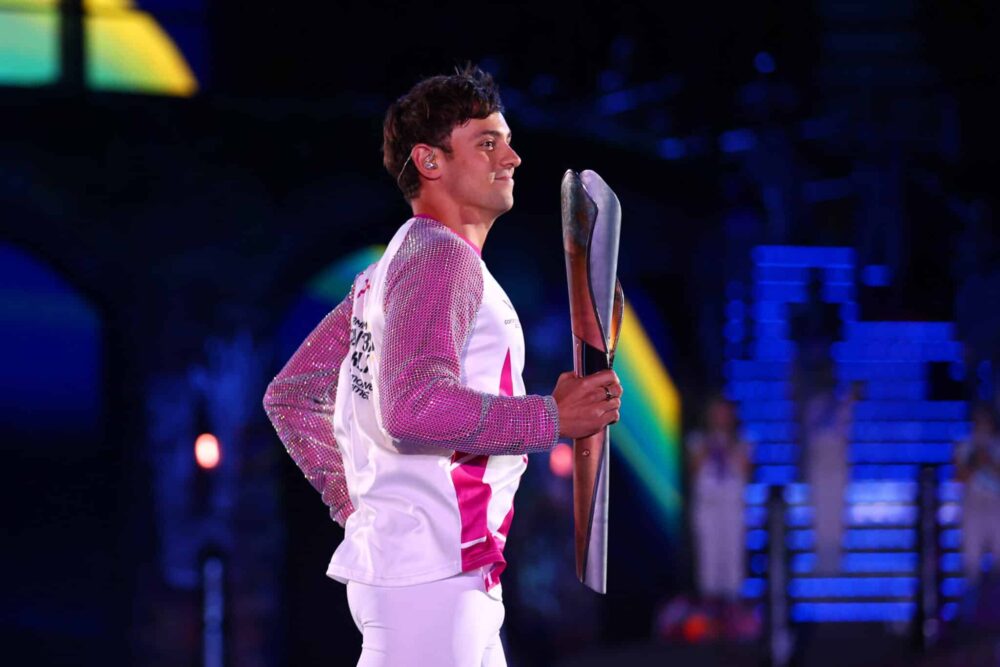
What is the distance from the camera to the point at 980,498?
9.45 meters

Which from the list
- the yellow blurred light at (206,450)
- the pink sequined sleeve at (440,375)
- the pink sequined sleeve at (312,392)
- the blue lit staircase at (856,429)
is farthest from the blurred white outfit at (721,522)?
the pink sequined sleeve at (440,375)

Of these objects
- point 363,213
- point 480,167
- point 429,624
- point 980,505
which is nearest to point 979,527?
point 980,505

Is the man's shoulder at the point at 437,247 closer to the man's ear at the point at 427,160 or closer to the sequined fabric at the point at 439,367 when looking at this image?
the sequined fabric at the point at 439,367

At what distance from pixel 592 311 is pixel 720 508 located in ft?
22.6

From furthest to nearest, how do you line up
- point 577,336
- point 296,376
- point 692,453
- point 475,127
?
point 692,453
point 296,376
point 475,127
point 577,336

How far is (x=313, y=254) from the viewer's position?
8.55 meters

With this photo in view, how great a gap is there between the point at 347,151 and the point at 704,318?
108 inches

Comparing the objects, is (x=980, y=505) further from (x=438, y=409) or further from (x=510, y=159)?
(x=438, y=409)

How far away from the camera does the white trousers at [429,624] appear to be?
2.38 metres

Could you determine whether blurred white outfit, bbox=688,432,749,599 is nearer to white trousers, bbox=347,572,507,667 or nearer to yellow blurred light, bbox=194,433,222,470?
yellow blurred light, bbox=194,433,222,470

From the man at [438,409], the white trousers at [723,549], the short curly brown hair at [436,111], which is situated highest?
the short curly brown hair at [436,111]

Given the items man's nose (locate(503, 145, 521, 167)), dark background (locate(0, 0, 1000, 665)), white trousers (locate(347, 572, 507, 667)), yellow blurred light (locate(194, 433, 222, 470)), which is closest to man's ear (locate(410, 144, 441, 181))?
man's nose (locate(503, 145, 521, 167))

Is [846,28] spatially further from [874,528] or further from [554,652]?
[554,652]

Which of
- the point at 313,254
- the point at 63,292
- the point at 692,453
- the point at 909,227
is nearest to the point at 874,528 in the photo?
the point at 692,453
